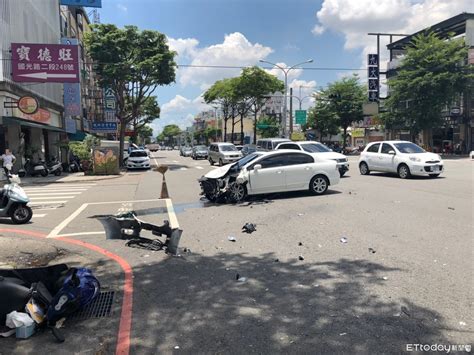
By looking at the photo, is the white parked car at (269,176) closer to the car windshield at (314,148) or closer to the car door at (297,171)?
the car door at (297,171)

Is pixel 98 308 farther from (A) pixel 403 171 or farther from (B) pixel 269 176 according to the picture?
(A) pixel 403 171

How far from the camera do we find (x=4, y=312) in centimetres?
428

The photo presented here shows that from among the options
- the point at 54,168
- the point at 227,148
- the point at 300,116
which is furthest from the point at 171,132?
the point at 54,168

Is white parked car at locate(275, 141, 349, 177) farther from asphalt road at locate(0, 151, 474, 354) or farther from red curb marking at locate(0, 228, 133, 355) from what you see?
red curb marking at locate(0, 228, 133, 355)

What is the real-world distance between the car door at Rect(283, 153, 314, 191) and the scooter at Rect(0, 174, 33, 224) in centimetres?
721

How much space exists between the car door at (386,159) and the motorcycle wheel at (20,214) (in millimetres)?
14157

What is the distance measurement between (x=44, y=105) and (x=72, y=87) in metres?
6.72

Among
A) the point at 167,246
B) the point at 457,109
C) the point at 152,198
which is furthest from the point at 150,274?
the point at 457,109

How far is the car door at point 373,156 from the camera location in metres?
19.4

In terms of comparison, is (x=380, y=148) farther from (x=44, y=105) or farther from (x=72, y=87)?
(x=72, y=87)

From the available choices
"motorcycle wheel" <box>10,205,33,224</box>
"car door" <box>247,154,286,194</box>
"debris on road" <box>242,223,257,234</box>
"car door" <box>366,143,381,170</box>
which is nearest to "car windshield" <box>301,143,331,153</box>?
"car door" <box>366,143,381,170</box>

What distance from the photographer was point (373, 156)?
64.3 feet

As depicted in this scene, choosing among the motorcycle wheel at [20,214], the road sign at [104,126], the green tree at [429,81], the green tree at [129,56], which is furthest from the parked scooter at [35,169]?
the green tree at [429,81]

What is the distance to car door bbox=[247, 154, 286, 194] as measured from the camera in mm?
12781
